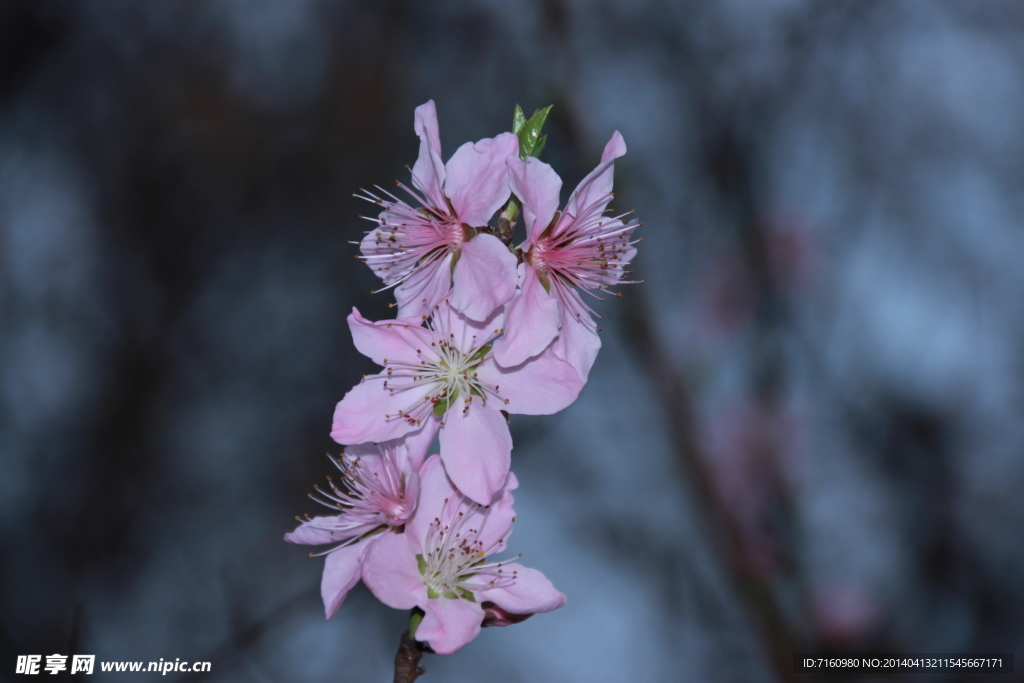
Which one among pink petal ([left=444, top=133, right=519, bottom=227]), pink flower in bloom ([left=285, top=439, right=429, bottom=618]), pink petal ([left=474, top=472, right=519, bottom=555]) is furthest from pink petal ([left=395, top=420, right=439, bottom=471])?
pink petal ([left=444, top=133, right=519, bottom=227])

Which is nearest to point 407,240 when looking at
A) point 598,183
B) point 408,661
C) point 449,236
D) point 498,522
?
point 449,236

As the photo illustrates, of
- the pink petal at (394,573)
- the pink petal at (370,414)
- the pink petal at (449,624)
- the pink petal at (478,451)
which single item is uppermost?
the pink petal at (370,414)

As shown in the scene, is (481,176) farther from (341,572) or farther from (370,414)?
(341,572)

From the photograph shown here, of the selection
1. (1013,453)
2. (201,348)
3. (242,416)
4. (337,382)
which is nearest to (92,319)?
(201,348)

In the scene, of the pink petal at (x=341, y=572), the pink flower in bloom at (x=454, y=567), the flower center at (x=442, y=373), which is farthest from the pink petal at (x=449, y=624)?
the flower center at (x=442, y=373)

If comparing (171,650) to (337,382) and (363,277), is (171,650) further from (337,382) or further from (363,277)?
(363,277)

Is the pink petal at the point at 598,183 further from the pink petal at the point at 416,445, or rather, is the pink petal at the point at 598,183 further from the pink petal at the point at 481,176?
the pink petal at the point at 416,445

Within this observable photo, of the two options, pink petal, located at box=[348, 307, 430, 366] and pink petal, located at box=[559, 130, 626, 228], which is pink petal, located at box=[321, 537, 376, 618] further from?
pink petal, located at box=[559, 130, 626, 228]
